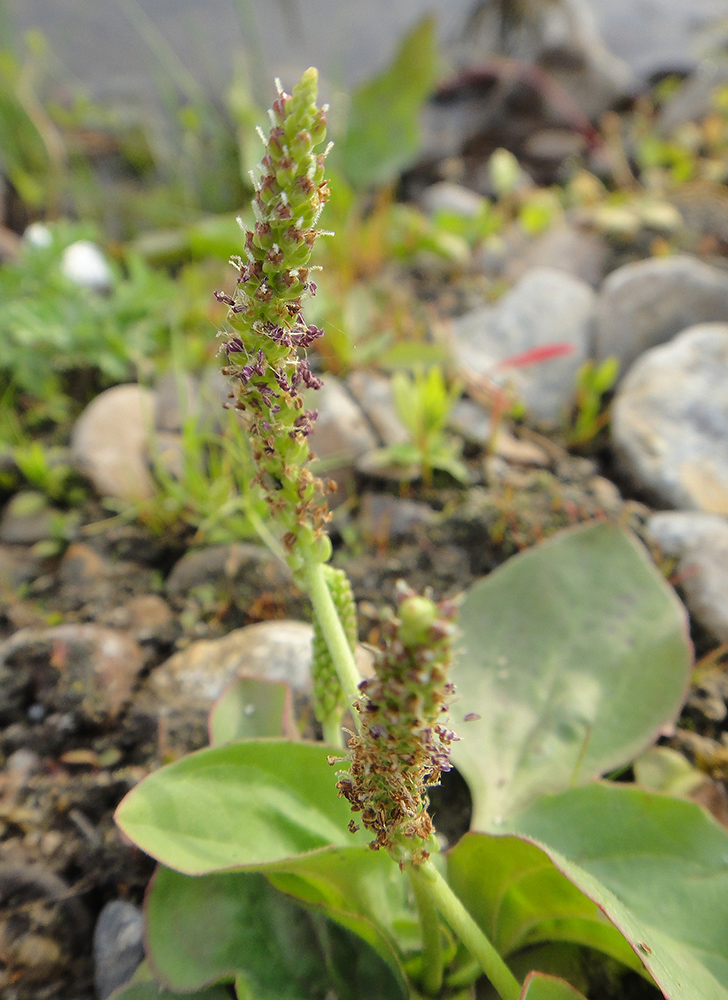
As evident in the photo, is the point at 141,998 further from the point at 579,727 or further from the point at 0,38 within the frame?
the point at 0,38

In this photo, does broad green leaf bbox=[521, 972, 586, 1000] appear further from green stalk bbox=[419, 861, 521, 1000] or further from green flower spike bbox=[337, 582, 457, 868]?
green flower spike bbox=[337, 582, 457, 868]

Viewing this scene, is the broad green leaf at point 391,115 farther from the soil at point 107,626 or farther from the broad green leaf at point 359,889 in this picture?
the broad green leaf at point 359,889

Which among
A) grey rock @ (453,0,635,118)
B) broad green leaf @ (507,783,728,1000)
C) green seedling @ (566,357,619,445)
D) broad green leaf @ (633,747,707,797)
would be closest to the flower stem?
broad green leaf @ (507,783,728,1000)

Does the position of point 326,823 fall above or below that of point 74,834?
above

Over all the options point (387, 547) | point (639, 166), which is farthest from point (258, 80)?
point (387, 547)

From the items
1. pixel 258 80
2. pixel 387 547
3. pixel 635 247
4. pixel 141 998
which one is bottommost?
pixel 141 998

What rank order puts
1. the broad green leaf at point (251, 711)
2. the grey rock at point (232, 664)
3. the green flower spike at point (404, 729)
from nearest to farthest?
the green flower spike at point (404, 729), the broad green leaf at point (251, 711), the grey rock at point (232, 664)

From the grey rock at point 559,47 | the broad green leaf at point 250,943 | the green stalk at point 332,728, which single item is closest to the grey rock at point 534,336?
the green stalk at point 332,728
